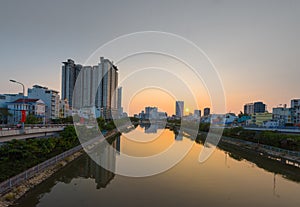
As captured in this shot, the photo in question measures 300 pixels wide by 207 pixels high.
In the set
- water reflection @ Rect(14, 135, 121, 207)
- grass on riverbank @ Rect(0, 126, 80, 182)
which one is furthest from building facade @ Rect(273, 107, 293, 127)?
grass on riverbank @ Rect(0, 126, 80, 182)

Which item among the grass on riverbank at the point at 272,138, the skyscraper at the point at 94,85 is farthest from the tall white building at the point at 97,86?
the grass on riverbank at the point at 272,138

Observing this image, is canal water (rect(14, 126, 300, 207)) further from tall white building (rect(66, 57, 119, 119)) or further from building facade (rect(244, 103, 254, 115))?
building facade (rect(244, 103, 254, 115))

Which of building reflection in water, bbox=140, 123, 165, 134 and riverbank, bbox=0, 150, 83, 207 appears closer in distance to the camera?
riverbank, bbox=0, 150, 83, 207

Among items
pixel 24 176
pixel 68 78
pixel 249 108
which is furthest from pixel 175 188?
pixel 249 108

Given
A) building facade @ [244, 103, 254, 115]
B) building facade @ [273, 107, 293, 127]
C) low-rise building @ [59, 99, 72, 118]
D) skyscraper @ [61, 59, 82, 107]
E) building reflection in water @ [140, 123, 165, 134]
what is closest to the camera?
building reflection in water @ [140, 123, 165, 134]

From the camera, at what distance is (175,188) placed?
28.7 feet

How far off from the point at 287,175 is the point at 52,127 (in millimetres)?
15332

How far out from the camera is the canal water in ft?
24.2

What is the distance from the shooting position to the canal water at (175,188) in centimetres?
736

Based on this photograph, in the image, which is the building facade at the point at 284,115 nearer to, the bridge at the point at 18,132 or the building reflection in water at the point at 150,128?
the building reflection in water at the point at 150,128

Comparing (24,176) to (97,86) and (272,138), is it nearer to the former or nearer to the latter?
(272,138)

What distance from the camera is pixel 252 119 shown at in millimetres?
45656

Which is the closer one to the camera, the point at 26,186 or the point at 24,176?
the point at 26,186

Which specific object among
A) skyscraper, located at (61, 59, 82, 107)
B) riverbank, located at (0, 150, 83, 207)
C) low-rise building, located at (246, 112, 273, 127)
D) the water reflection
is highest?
skyscraper, located at (61, 59, 82, 107)
